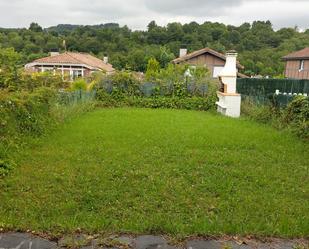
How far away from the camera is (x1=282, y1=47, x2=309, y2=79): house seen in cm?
3491

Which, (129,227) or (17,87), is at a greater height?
(17,87)

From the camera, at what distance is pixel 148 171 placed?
521 cm

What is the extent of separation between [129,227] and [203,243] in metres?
0.70

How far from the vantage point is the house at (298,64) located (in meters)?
34.9

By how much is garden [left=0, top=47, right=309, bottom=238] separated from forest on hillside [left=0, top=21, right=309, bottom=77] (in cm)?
3057

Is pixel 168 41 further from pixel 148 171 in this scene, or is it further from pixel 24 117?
pixel 148 171

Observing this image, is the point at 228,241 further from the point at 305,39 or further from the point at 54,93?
the point at 305,39

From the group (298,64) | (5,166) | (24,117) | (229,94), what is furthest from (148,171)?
(298,64)

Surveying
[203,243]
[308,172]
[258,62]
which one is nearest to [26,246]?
[203,243]

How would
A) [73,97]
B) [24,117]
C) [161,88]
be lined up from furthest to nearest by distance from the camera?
[161,88] → [73,97] → [24,117]

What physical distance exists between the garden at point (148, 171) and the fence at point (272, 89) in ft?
1.46

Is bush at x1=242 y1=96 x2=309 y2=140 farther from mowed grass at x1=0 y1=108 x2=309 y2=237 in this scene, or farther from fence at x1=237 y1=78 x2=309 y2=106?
mowed grass at x1=0 y1=108 x2=309 y2=237

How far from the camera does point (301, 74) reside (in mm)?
36094

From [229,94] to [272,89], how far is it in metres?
2.51
